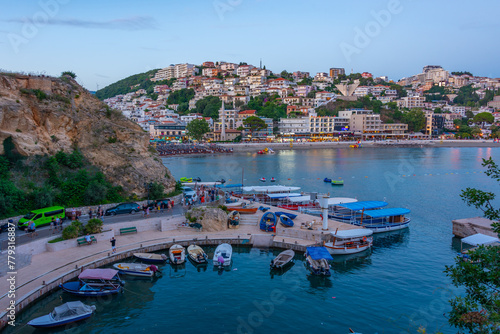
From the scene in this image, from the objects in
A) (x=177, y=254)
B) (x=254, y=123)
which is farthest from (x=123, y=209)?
(x=254, y=123)

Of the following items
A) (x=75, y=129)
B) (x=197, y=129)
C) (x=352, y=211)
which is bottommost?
(x=352, y=211)

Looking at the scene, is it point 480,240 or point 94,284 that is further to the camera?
point 480,240

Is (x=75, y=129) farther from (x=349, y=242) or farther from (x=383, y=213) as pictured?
(x=383, y=213)

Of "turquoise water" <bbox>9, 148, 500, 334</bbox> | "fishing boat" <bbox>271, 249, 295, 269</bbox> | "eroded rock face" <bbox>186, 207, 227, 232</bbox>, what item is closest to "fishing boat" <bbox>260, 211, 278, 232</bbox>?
"turquoise water" <bbox>9, 148, 500, 334</bbox>

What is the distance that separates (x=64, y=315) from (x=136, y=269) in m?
4.06

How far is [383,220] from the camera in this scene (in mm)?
24922

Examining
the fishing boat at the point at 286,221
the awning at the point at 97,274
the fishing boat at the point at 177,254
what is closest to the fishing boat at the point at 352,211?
the fishing boat at the point at 286,221

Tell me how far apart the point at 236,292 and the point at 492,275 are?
33.0ft

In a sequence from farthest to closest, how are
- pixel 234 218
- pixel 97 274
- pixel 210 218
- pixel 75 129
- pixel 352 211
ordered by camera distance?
pixel 352 211 → pixel 75 129 → pixel 234 218 → pixel 210 218 → pixel 97 274

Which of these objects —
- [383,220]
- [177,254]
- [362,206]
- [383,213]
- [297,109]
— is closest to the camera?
[177,254]

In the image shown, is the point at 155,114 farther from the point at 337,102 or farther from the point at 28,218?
the point at 28,218

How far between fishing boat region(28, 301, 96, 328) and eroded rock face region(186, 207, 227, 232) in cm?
864

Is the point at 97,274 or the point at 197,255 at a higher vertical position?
the point at 97,274

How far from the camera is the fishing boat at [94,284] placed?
13.6m
